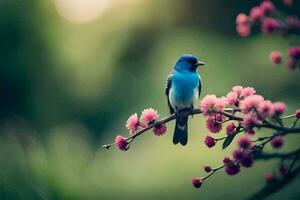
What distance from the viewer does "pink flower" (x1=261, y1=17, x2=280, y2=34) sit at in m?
1.03

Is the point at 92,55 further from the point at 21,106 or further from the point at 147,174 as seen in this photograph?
the point at 147,174

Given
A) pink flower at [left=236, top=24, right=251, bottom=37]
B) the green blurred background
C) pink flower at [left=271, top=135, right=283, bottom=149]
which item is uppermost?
the green blurred background

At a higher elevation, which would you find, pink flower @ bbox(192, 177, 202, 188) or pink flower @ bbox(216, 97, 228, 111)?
pink flower @ bbox(216, 97, 228, 111)

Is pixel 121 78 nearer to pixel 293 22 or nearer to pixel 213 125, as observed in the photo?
pixel 213 125

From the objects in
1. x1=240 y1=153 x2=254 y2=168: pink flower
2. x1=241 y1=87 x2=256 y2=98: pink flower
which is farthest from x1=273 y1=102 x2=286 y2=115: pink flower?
x1=241 y1=87 x2=256 y2=98: pink flower

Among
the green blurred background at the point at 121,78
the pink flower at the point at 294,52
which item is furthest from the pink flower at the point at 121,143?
the green blurred background at the point at 121,78

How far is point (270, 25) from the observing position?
1032mm

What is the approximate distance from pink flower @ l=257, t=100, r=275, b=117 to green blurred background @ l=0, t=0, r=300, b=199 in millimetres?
2016

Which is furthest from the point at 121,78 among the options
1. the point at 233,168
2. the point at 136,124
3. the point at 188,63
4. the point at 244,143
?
the point at 244,143

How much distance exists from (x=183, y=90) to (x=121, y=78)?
5.19 metres

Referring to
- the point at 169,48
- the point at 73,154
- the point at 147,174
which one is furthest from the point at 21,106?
the point at 73,154

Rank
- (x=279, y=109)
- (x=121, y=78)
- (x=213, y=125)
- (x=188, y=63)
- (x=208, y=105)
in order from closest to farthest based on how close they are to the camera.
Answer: (x=279, y=109) < (x=208, y=105) < (x=213, y=125) < (x=188, y=63) < (x=121, y=78)

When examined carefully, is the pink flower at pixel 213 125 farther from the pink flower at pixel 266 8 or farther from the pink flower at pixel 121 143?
the pink flower at pixel 266 8

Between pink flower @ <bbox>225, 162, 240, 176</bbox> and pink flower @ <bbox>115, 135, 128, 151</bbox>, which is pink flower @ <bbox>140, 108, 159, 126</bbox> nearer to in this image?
pink flower @ <bbox>115, 135, 128, 151</bbox>
